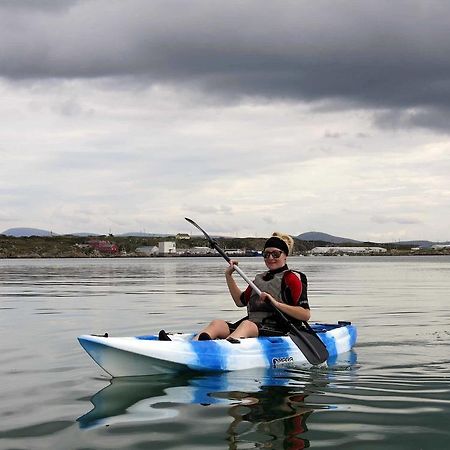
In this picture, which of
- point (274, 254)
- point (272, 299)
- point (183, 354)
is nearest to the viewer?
point (183, 354)

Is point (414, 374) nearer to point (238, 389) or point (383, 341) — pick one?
point (238, 389)

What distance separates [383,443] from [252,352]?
4343mm

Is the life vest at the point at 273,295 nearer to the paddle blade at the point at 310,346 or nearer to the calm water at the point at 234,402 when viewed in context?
the paddle blade at the point at 310,346

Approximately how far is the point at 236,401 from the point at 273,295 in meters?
3.11

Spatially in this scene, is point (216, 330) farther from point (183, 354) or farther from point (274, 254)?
point (274, 254)

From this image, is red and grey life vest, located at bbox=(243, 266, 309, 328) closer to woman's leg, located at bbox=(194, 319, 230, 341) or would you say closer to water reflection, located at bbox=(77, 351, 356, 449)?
woman's leg, located at bbox=(194, 319, 230, 341)

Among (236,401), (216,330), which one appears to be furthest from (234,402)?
(216,330)

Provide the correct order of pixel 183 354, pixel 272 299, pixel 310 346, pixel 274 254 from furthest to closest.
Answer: pixel 310 346, pixel 274 254, pixel 272 299, pixel 183 354

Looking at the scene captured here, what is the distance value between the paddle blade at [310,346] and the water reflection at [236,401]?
0.46 metres

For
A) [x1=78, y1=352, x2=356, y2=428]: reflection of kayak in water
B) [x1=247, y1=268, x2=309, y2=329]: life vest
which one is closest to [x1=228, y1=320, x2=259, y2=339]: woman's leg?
[x1=247, y1=268, x2=309, y2=329]: life vest

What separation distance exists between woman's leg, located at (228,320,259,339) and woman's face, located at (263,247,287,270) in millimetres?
1060

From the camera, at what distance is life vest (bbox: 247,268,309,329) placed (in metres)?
12.1

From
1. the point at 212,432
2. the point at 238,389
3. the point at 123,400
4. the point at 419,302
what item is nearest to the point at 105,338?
the point at 123,400

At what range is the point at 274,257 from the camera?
12.0 meters
